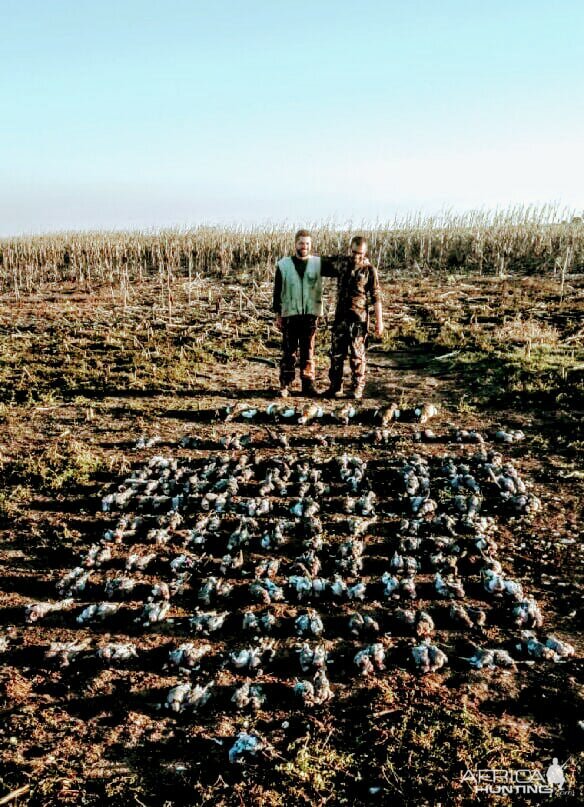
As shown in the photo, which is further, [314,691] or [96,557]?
[96,557]

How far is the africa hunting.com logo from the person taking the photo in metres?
3.30

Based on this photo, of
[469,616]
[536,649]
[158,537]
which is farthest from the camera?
[158,537]

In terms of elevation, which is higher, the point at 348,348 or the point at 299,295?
the point at 299,295

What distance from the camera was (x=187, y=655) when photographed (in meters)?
4.39

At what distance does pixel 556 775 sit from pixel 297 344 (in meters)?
7.63

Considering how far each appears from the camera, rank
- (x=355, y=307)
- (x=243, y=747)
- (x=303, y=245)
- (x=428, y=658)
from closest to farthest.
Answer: (x=243, y=747)
(x=428, y=658)
(x=303, y=245)
(x=355, y=307)

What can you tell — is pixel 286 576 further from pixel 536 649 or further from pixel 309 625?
pixel 536 649

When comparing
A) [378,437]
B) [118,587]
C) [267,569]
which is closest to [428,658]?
[267,569]

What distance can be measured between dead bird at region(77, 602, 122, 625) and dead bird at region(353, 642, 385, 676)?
7.22 feet

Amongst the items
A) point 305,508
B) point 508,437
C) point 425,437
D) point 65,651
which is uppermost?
point 508,437

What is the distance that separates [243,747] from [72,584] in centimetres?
251

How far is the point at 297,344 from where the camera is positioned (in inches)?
397

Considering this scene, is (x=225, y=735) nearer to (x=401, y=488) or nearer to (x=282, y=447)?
(x=401, y=488)

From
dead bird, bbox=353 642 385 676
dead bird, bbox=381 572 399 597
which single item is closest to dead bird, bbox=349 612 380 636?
dead bird, bbox=353 642 385 676
